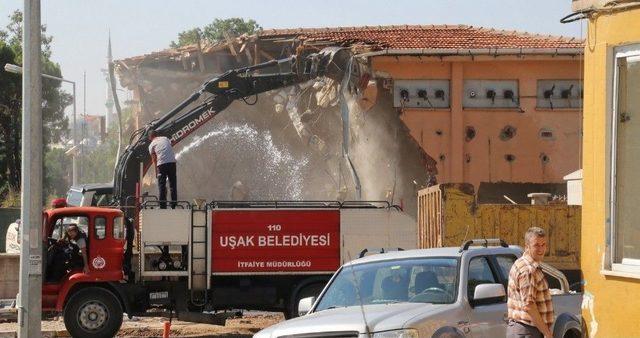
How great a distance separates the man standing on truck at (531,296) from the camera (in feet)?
34.9

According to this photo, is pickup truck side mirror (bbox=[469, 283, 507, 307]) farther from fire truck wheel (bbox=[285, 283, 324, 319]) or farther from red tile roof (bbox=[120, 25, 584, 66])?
red tile roof (bbox=[120, 25, 584, 66])

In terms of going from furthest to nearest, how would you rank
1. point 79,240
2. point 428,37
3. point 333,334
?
point 428,37 < point 79,240 < point 333,334

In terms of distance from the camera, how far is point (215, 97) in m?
31.1

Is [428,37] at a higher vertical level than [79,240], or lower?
higher

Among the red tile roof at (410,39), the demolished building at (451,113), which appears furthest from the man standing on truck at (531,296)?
the demolished building at (451,113)

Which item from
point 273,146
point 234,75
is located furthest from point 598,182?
point 273,146

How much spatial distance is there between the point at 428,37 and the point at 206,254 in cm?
1792

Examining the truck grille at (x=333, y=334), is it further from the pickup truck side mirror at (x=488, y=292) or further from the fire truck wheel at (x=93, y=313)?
the fire truck wheel at (x=93, y=313)

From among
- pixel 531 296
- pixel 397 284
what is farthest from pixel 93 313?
pixel 531 296

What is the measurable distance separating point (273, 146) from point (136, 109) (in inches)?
230

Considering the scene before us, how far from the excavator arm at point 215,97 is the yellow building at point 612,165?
17.1 metres

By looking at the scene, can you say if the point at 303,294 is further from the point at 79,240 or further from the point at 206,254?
the point at 79,240

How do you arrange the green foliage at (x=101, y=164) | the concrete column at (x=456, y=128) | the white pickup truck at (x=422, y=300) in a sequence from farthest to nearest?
the green foliage at (x=101, y=164), the concrete column at (x=456, y=128), the white pickup truck at (x=422, y=300)

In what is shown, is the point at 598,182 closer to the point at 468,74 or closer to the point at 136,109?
the point at 468,74
